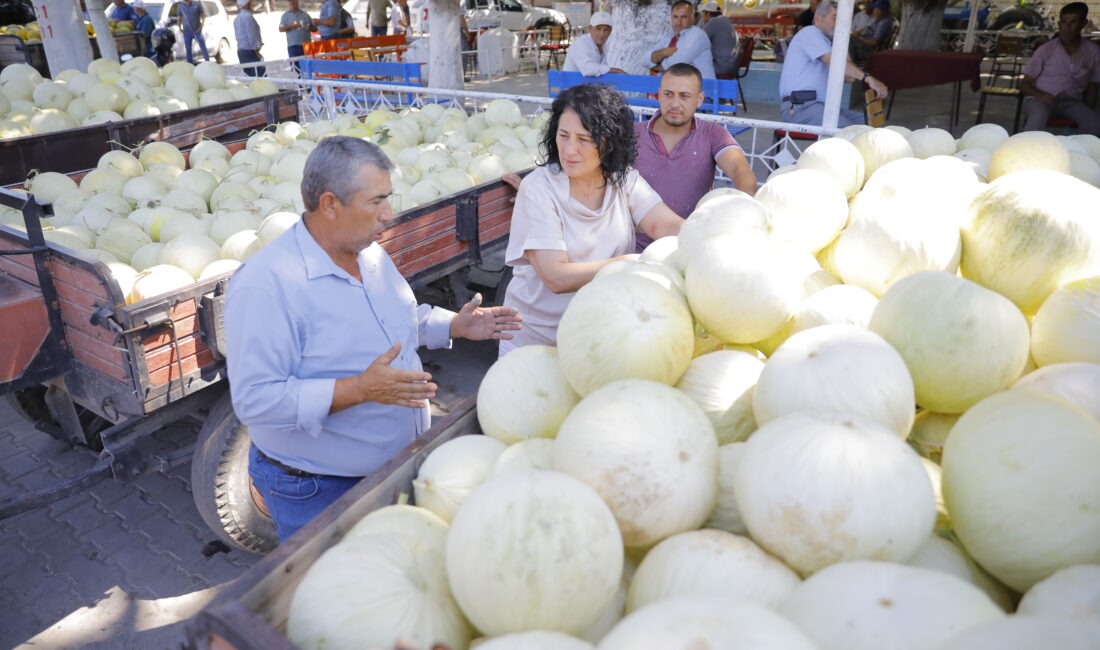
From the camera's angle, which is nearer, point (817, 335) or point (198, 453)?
point (817, 335)

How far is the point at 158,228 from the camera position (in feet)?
13.2

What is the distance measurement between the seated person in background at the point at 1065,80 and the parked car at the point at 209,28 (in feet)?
47.3

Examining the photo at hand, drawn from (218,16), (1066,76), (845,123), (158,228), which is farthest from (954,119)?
(218,16)

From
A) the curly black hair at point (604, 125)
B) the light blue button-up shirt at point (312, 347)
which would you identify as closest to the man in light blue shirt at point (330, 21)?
the curly black hair at point (604, 125)

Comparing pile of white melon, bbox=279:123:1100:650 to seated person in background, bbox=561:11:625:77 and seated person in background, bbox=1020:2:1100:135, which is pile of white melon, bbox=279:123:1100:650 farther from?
seated person in background, bbox=1020:2:1100:135

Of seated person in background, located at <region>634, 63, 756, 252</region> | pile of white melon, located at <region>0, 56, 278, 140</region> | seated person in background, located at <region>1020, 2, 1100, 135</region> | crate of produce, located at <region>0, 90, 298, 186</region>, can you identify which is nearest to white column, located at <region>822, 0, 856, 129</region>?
seated person in background, located at <region>634, 63, 756, 252</region>

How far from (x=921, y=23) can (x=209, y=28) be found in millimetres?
15145

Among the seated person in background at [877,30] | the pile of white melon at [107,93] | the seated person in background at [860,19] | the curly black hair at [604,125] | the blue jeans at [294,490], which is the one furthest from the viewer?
the seated person in background at [860,19]

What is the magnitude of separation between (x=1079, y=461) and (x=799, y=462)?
17.5 inches

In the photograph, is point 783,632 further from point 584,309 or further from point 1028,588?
point 584,309

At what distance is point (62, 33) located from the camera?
8.34 metres

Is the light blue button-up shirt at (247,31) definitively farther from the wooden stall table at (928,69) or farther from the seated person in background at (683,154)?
the seated person in background at (683,154)

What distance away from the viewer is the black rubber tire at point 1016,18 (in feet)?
59.9

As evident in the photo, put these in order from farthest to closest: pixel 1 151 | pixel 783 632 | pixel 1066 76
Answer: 1. pixel 1066 76
2. pixel 1 151
3. pixel 783 632
